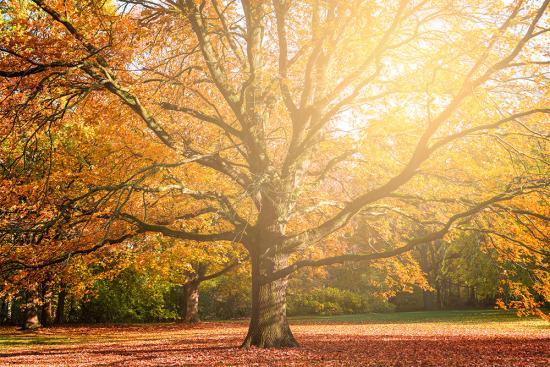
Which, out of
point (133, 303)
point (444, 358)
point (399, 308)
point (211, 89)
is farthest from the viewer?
point (399, 308)

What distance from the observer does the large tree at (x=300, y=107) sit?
10.6 metres

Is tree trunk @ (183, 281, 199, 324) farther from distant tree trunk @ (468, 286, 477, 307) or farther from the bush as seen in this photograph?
distant tree trunk @ (468, 286, 477, 307)

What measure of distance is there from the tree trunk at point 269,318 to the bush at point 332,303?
2776 centimetres

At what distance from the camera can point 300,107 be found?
46.9ft

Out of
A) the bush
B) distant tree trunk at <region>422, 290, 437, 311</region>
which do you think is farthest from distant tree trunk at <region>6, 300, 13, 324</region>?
distant tree trunk at <region>422, 290, 437, 311</region>

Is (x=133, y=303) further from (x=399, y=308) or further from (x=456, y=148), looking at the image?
(x=456, y=148)

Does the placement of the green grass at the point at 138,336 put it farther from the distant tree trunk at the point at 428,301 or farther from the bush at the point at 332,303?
the distant tree trunk at the point at 428,301

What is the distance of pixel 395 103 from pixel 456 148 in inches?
90.7

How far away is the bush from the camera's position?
4050 centimetres

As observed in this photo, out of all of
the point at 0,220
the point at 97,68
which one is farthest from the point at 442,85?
the point at 0,220

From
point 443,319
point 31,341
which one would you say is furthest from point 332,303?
point 31,341

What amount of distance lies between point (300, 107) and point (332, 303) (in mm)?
29355

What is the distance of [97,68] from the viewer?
37.1 feet

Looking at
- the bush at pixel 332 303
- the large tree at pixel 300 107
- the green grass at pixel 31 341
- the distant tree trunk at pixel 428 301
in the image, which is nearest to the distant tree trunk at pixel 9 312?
the green grass at pixel 31 341
